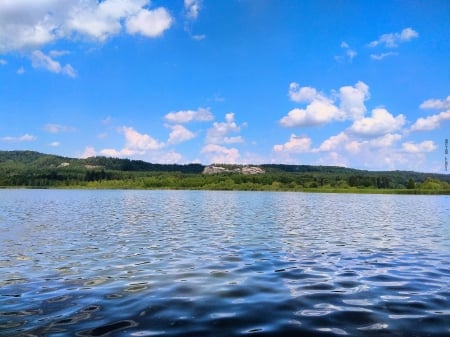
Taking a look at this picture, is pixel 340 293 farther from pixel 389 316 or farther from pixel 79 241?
pixel 79 241

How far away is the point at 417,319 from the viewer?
43.0 feet

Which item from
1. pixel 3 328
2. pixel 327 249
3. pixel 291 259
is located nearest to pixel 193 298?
pixel 3 328

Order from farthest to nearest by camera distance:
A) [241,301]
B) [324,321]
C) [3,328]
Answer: [241,301]
[324,321]
[3,328]

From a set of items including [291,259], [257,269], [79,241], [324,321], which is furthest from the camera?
[79,241]

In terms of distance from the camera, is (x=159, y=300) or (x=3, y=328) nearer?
(x=3, y=328)

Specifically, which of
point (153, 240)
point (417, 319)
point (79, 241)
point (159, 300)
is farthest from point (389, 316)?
point (79, 241)

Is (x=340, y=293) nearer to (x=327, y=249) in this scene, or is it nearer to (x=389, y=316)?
(x=389, y=316)

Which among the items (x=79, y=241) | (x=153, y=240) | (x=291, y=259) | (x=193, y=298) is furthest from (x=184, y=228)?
(x=193, y=298)

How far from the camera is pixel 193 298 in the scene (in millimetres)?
15742

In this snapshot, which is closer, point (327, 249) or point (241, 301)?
point (241, 301)

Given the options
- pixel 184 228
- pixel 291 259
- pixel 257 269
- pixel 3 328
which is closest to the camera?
pixel 3 328

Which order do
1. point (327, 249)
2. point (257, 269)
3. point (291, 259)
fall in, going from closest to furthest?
point (257, 269) < point (291, 259) < point (327, 249)

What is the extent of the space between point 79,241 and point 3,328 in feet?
70.4

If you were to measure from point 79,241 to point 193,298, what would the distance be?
19954mm
